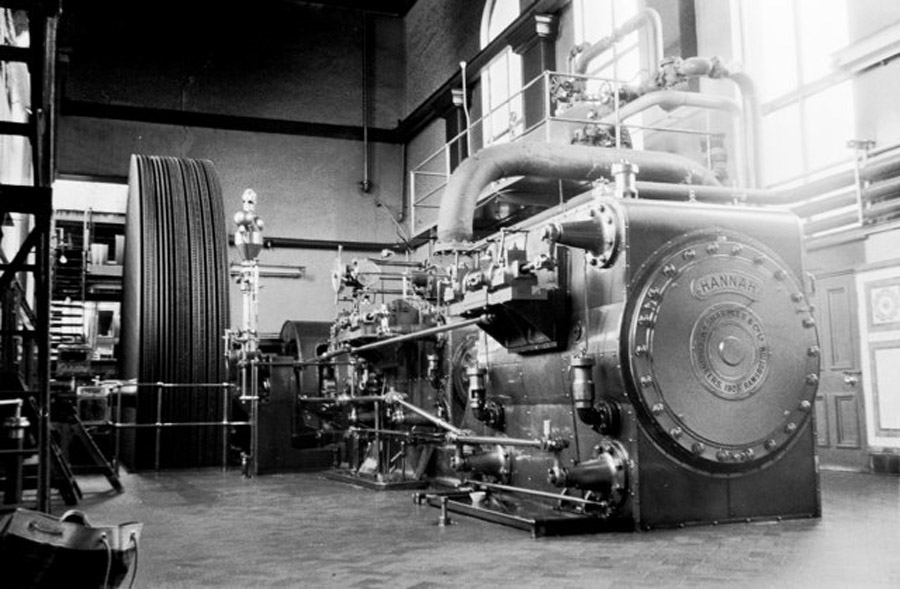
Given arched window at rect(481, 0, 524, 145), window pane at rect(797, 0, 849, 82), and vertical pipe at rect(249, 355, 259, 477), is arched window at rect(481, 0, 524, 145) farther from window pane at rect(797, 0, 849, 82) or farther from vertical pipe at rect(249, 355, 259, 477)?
vertical pipe at rect(249, 355, 259, 477)

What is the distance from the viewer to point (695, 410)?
12.2ft

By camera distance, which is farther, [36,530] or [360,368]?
[360,368]

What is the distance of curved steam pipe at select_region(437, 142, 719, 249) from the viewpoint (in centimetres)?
629

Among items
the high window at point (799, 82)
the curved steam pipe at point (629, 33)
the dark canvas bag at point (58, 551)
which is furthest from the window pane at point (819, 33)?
the dark canvas bag at point (58, 551)

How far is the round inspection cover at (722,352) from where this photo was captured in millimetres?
3682

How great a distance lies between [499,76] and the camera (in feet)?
41.7

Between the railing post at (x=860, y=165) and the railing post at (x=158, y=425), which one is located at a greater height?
the railing post at (x=860, y=165)

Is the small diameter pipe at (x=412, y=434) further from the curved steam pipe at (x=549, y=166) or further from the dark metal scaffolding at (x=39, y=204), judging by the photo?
the dark metal scaffolding at (x=39, y=204)

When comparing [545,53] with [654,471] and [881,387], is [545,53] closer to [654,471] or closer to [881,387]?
[881,387]

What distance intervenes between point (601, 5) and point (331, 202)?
22.5ft

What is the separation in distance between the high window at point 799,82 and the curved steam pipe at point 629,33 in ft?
2.55

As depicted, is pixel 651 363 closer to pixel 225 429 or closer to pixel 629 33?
pixel 225 429

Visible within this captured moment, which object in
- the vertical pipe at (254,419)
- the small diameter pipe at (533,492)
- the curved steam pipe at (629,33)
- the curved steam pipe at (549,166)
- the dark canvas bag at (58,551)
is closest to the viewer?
the dark canvas bag at (58,551)

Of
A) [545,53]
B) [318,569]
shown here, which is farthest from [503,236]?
[545,53]
